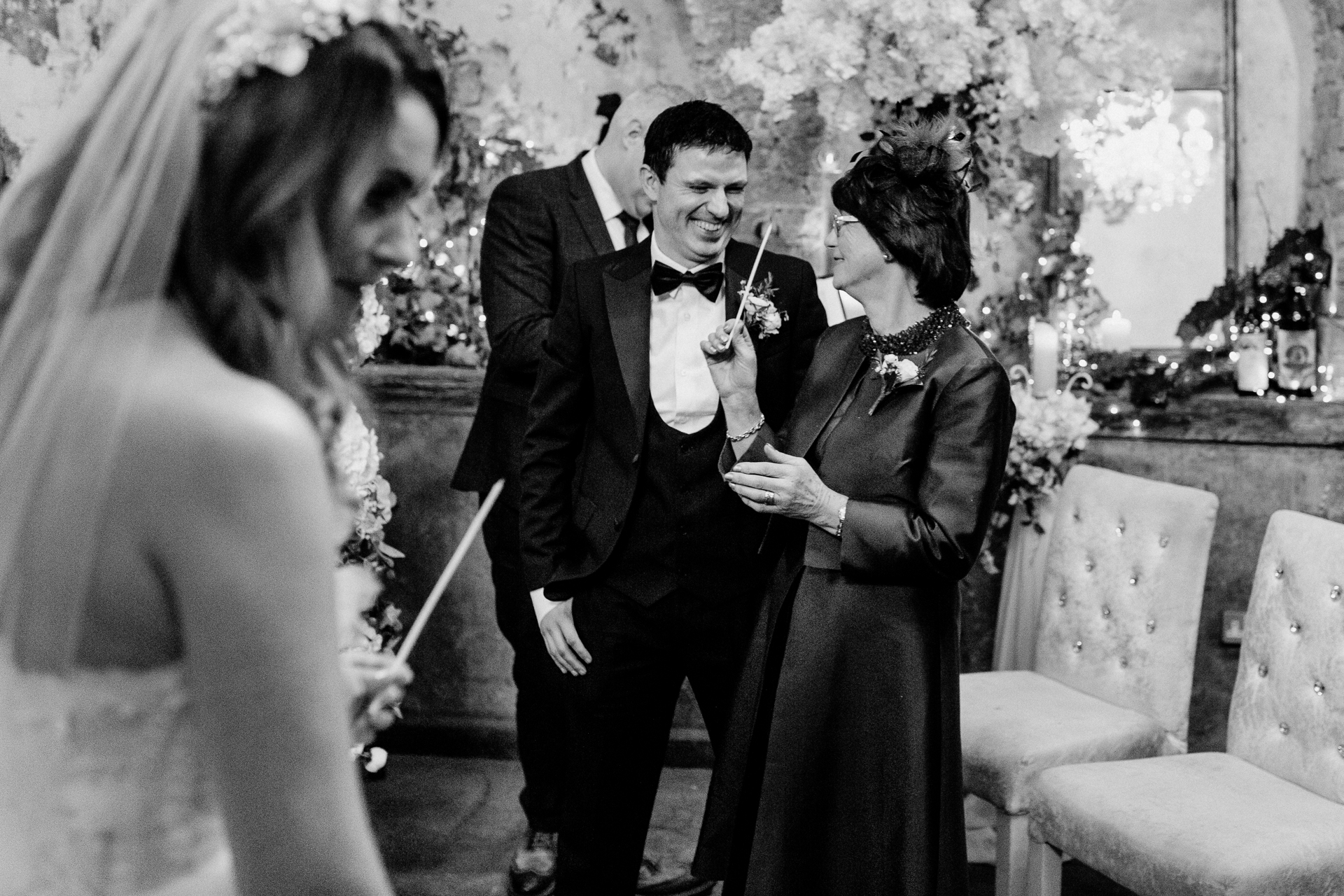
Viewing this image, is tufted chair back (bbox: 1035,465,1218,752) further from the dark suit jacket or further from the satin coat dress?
the dark suit jacket

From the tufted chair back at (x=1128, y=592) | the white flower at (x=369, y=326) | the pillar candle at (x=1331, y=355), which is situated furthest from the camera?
the pillar candle at (x=1331, y=355)

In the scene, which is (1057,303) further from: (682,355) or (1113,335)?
(682,355)

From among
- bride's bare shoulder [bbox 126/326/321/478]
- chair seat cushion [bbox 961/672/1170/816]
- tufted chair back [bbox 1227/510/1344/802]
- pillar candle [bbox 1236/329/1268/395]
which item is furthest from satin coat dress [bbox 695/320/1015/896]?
pillar candle [bbox 1236/329/1268/395]

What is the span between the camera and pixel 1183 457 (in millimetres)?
4238

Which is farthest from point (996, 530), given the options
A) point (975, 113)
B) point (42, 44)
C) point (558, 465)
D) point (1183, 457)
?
point (42, 44)

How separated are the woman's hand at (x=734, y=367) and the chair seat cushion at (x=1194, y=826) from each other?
3.33ft

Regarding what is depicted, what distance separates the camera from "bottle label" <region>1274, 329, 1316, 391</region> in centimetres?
416

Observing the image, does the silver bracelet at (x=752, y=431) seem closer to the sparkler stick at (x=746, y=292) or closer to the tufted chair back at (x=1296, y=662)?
the sparkler stick at (x=746, y=292)

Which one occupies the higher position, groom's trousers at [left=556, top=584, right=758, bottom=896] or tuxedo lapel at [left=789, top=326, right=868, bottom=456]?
tuxedo lapel at [left=789, top=326, right=868, bottom=456]

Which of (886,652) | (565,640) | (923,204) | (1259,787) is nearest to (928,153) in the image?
(923,204)

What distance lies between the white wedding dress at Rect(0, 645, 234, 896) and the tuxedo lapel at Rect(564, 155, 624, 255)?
7.60 feet

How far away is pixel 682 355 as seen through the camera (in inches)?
104

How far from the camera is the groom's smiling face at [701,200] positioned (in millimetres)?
2609

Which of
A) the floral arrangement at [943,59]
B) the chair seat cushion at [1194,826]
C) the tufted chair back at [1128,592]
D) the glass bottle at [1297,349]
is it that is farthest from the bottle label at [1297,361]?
the chair seat cushion at [1194,826]
